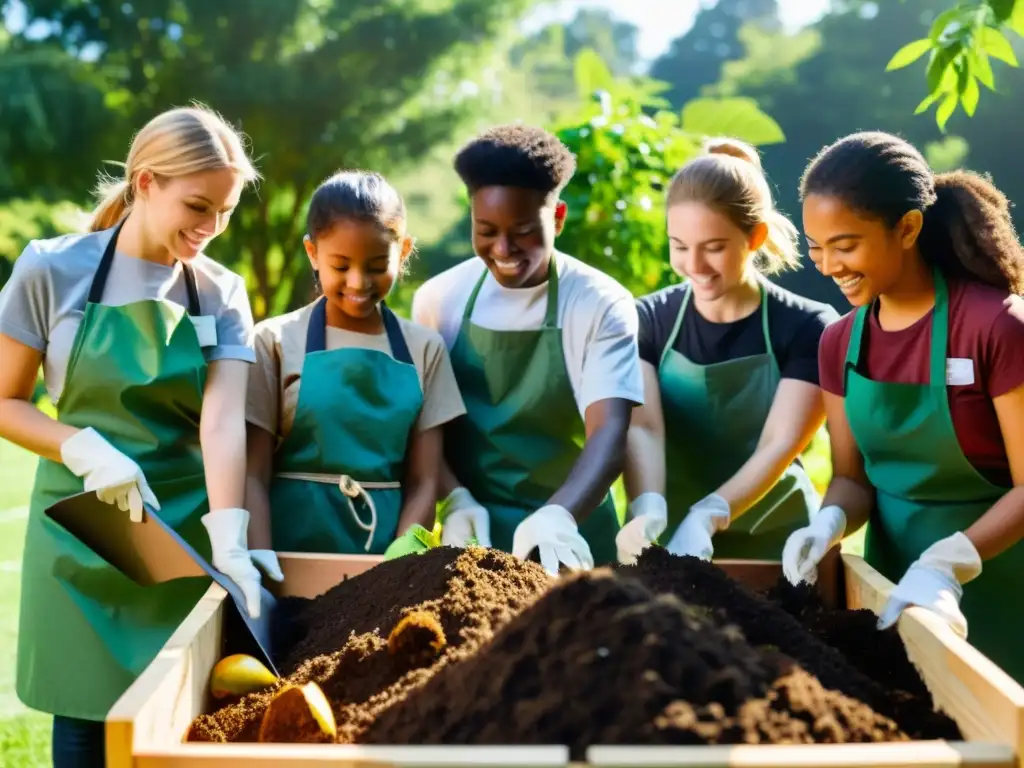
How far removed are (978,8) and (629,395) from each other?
3.43ft

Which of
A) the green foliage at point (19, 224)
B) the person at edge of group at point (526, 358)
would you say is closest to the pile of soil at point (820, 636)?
the person at edge of group at point (526, 358)

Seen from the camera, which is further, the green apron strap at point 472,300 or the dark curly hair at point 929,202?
the green apron strap at point 472,300

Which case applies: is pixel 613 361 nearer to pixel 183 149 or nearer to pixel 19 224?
pixel 183 149

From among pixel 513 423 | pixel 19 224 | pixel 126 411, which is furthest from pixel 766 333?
pixel 19 224

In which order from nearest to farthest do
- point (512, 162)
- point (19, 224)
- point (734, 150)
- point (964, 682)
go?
point (964, 682) < point (512, 162) < point (734, 150) < point (19, 224)

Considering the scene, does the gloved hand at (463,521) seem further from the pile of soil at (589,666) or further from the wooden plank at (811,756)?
the wooden plank at (811,756)

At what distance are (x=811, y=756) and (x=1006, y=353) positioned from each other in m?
1.04

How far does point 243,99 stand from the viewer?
12.4 meters

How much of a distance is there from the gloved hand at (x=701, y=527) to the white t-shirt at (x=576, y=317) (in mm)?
268

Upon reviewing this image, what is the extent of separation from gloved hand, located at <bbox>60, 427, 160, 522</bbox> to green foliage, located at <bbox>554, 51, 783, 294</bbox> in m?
2.29

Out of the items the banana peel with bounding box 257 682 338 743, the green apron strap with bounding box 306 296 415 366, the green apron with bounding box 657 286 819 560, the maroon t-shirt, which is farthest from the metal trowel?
the maroon t-shirt

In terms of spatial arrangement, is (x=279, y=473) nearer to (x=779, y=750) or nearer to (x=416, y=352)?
(x=416, y=352)

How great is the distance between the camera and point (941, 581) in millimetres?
1665

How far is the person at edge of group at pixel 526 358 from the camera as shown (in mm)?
2225
